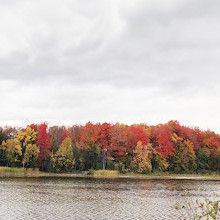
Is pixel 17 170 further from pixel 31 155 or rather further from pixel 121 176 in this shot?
pixel 121 176

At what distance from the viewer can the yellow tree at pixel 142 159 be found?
243 ft

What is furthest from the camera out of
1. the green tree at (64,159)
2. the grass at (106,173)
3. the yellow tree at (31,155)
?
the green tree at (64,159)

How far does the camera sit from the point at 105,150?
247ft

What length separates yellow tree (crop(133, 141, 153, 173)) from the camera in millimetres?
74188

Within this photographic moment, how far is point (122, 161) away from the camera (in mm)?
76000

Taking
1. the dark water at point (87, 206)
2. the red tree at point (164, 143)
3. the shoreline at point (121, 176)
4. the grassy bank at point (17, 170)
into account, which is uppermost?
the red tree at point (164, 143)

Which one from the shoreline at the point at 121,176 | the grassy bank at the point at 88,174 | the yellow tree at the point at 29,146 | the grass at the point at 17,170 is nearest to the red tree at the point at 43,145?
the yellow tree at the point at 29,146

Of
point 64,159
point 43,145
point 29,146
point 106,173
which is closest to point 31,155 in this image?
point 29,146

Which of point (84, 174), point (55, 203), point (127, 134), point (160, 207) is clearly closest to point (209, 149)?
point (127, 134)

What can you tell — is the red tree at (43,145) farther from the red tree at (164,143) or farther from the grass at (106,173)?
the red tree at (164,143)

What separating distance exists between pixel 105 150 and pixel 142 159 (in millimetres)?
10496

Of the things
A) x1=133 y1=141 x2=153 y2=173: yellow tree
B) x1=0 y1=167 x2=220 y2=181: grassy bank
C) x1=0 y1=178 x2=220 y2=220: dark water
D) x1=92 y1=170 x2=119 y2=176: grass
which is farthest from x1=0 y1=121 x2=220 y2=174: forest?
x1=0 y1=178 x2=220 y2=220: dark water

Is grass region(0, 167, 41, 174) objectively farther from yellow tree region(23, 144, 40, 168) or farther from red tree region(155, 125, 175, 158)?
red tree region(155, 125, 175, 158)

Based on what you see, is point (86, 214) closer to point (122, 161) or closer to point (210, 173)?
point (122, 161)
